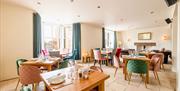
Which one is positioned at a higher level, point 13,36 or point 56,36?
point 56,36

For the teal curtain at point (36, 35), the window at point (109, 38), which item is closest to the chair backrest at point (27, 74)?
the teal curtain at point (36, 35)

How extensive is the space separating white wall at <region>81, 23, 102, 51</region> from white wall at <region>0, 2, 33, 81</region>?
11.0 feet

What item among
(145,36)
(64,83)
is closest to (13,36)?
(64,83)

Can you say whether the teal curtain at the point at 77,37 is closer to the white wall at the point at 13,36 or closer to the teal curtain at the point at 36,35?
the teal curtain at the point at 36,35

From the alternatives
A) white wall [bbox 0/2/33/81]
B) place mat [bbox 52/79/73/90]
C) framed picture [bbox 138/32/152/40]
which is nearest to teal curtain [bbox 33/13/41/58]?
white wall [bbox 0/2/33/81]

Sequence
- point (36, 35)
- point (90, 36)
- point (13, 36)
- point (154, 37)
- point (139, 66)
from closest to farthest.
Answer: point (139, 66)
point (13, 36)
point (36, 35)
point (90, 36)
point (154, 37)

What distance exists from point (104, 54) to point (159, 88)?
3285mm

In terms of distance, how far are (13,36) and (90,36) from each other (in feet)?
15.5

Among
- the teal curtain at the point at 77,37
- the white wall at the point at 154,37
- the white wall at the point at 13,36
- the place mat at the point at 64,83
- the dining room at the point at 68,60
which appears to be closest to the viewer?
the place mat at the point at 64,83

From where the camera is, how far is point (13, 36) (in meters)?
3.78

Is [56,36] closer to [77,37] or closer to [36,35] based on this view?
[77,37]

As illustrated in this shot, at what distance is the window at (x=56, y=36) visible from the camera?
21.2 ft

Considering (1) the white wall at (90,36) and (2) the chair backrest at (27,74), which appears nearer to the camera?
(2) the chair backrest at (27,74)

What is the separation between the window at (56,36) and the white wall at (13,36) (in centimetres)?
207
